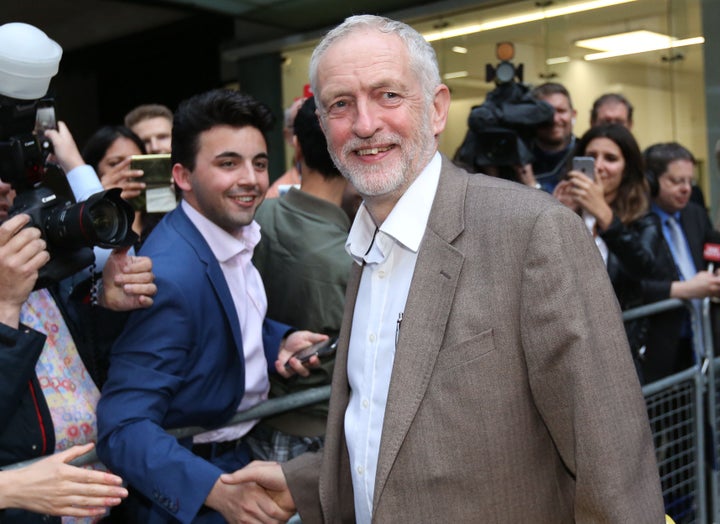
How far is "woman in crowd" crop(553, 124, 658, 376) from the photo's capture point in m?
3.76

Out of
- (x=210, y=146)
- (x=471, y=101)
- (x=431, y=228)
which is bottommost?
(x=431, y=228)

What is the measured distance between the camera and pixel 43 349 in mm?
2201

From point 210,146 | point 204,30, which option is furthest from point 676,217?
point 204,30

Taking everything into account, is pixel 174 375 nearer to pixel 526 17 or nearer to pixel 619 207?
pixel 619 207

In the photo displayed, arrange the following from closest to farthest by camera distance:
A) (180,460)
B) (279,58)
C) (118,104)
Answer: (180,460)
(279,58)
(118,104)

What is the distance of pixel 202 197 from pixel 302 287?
490 mm

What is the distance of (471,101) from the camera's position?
369 inches

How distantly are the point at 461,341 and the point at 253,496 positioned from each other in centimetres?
79

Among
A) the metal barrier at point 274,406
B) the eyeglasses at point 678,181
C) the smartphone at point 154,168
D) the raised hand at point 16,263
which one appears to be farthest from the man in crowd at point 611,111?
the raised hand at point 16,263

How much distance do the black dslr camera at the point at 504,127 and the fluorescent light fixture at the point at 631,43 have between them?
5050mm

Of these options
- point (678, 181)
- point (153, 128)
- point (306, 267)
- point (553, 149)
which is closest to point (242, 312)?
point (306, 267)

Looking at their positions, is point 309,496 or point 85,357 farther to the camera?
point 85,357

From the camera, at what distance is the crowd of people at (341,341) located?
5.31 feet

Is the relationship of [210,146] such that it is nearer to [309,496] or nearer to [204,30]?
[309,496]
